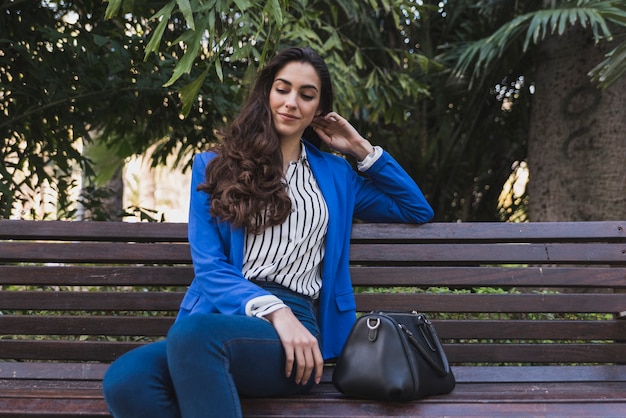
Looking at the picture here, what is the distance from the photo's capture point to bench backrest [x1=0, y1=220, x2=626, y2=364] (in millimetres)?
3023

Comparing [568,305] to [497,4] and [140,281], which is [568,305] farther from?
[497,4]

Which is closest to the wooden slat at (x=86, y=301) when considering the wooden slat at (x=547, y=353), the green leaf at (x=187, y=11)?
the green leaf at (x=187, y=11)

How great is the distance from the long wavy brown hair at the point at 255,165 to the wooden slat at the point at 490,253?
1.99 feet

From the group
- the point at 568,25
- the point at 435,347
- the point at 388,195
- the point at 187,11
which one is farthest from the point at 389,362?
the point at 568,25

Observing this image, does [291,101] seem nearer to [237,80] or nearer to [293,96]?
[293,96]

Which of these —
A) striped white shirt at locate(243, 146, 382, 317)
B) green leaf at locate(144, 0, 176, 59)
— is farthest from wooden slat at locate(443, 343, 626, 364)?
green leaf at locate(144, 0, 176, 59)

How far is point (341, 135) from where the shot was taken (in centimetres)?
297

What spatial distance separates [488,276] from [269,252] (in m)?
0.96

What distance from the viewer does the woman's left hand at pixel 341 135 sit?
2.92 m

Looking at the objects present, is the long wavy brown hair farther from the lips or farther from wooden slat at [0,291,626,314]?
wooden slat at [0,291,626,314]

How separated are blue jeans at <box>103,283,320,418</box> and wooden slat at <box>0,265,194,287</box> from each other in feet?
2.29

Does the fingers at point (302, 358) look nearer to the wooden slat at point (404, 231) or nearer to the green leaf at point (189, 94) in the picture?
the wooden slat at point (404, 231)

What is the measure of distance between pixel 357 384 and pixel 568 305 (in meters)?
1.08

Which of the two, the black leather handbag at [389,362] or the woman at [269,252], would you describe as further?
the black leather handbag at [389,362]
